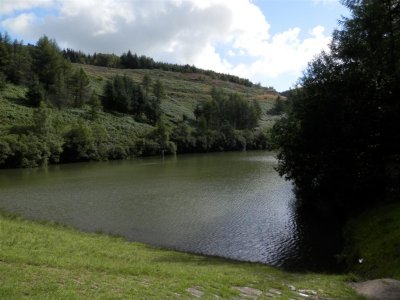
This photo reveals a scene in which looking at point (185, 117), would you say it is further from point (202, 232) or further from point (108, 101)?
point (202, 232)

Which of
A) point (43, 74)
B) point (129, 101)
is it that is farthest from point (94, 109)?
point (43, 74)

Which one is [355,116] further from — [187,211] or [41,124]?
[41,124]

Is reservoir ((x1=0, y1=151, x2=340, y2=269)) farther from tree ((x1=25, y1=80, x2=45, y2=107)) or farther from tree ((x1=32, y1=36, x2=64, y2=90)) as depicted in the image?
tree ((x1=32, y1=36, x2=64, y2=90))

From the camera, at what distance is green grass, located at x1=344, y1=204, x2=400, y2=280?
18.1m

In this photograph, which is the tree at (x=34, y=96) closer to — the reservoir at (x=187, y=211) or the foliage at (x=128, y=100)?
the foliage at (x=128, y=100)

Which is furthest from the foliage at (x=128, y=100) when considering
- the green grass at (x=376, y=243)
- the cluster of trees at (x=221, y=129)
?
the green grass at (x=376, y=243)

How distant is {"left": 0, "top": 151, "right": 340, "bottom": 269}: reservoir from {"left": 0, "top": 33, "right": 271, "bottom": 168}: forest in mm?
33349

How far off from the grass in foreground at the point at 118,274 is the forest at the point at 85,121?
207 feet

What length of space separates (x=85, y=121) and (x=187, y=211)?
86822 millimetres

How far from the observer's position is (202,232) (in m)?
27.5

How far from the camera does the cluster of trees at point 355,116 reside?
28.8 metres

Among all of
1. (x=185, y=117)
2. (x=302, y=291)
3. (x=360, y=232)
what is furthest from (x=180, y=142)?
(x=302, y=291)

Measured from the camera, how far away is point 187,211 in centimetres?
3412

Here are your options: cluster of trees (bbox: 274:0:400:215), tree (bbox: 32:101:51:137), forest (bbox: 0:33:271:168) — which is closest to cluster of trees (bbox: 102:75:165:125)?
forest (bbox: 0:33:271:168)
